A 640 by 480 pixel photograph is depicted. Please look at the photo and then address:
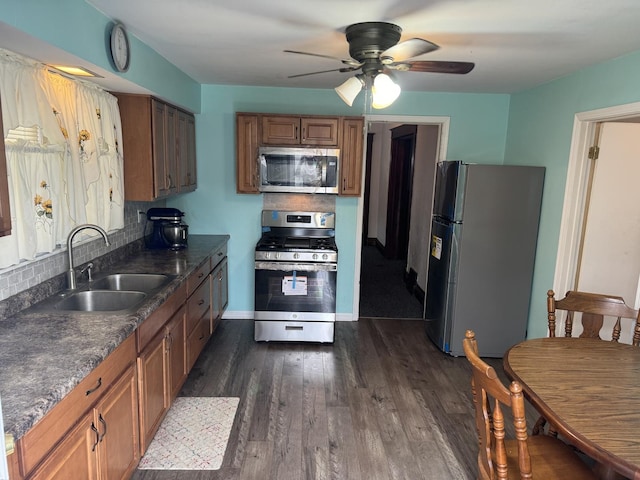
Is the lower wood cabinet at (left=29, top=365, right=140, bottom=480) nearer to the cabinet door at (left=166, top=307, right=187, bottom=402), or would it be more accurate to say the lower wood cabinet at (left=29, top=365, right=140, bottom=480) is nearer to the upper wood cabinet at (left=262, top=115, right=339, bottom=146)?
the cabinet door at (left=166, top=307, right=187, bottom=402)

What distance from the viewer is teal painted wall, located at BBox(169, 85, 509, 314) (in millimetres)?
4094

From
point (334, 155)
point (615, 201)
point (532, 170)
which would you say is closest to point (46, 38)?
point (334, 155)

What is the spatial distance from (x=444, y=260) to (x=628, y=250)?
1311 mm

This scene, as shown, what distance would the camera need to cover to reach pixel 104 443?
5.71ft

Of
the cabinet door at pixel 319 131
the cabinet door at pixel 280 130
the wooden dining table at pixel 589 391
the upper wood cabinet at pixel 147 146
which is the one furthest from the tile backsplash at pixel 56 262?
the wooden dining table at pixel 589 391

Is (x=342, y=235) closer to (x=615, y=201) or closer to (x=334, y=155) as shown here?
(x=334, y=155)

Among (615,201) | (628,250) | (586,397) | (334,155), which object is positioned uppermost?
(334,155)

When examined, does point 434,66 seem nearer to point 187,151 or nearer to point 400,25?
point 400,25

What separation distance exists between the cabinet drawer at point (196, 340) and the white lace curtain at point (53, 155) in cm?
92

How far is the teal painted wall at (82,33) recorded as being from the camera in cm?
155

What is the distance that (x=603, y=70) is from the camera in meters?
2.82

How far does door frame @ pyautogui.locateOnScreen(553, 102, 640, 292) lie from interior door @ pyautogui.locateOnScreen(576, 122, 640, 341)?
50 mm

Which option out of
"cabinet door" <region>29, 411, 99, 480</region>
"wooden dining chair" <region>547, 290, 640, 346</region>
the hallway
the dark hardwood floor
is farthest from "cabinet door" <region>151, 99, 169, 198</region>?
"wooden dining chair" <region>547, 290, 640, 346</region>

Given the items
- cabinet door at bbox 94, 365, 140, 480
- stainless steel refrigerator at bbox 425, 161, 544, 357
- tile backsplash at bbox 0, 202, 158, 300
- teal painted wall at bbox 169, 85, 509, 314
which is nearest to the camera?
cabinet door at bbox 94, 365, 140, 480
